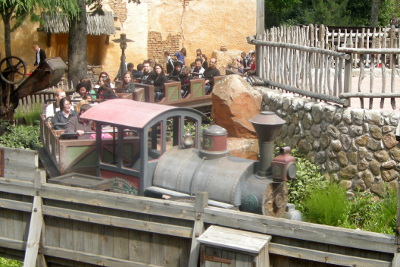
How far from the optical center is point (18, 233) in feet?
29.3

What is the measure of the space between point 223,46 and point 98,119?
1817 centimetres

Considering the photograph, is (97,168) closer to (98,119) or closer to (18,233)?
(98,119)

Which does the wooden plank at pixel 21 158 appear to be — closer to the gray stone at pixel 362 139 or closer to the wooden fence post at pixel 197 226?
the wooden fence post at pixel 197 226

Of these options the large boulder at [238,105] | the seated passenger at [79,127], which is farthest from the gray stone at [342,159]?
the seated passenger at [79,127]

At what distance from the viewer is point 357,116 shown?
11133mm

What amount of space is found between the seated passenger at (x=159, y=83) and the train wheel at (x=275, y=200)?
698 centimetres

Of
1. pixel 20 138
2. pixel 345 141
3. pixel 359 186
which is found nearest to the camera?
pixel 359 186

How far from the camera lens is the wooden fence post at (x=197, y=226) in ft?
Answer: 24.6

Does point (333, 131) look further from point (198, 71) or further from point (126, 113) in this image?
point (198, 71)

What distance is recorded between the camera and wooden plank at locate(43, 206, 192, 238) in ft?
25.1

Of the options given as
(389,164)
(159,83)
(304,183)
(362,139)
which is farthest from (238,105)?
(389,164)

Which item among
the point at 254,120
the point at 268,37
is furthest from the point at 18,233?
the point at 268,37

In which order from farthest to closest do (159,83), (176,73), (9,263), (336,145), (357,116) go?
(176,73) → (159,83) → (336,145) → (357,116) → (9,263)

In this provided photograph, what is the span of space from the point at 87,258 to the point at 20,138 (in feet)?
21.5
